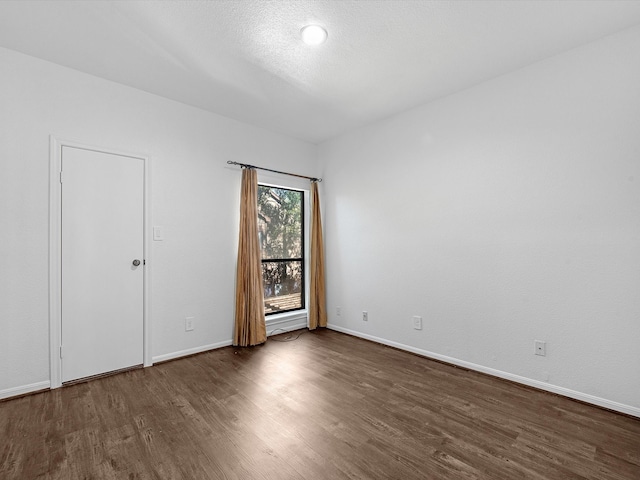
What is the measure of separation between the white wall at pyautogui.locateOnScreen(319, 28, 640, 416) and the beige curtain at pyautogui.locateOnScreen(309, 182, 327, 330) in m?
0.79

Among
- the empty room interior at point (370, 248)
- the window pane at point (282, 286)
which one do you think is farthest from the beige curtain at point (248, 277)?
the window pane at point (282, 286)

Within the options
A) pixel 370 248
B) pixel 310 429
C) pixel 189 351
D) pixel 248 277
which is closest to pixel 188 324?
pixel 189 351

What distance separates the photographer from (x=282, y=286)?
457 centimetres

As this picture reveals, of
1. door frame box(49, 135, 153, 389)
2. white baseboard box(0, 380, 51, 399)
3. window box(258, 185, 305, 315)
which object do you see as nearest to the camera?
white baseboard box(0, 380, 51, 399)

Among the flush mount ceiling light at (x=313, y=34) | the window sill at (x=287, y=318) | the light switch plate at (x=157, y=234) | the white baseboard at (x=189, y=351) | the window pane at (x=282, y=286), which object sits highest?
the flush mount ceiling light at (x=313, y=34)

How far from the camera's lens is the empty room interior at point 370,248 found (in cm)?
203

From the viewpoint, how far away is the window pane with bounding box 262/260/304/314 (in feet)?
14.4

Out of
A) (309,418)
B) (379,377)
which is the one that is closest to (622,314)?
(379,377)

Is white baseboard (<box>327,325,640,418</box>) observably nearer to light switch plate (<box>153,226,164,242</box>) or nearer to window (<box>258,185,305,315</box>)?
window (<box>258,185,305,315</box>)

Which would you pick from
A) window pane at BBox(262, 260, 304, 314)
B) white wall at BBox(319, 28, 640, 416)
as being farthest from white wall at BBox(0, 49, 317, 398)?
white wall at BBox(319, 28, 640, 416)

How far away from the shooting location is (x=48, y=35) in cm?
236

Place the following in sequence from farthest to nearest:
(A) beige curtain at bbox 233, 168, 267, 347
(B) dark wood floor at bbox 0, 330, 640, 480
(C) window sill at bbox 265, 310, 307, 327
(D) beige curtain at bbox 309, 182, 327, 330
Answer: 1. (D) beige curtain at bbox 309, 182, 327, 330
2. (C) window sill at bbox 265, 310, 307, 327
3. (A) beige curtain at bbox 233, 168, 267, 347
4. (B) dark wood floor at bbox 0, 330, 640, 480

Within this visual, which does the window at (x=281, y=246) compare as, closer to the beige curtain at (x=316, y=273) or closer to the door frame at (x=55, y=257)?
the beige curtain at (x=316, y=273)

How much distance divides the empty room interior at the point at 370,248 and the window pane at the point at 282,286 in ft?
1.58
